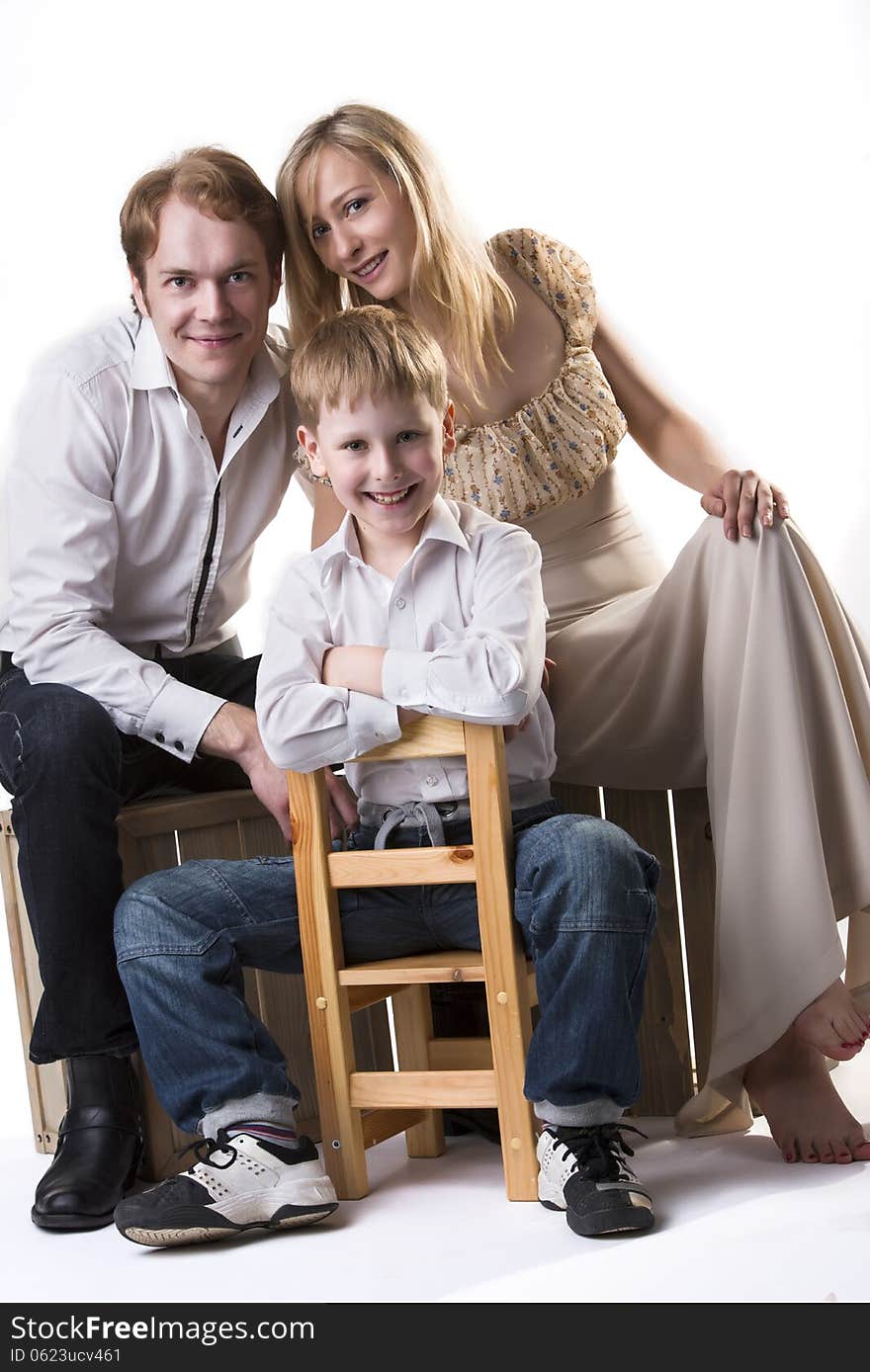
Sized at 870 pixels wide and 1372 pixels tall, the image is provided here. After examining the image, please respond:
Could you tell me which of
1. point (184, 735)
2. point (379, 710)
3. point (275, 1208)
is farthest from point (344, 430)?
point (275, 1208)

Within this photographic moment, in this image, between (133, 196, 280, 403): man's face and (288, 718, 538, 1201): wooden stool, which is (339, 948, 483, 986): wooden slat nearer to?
(288, 718, 538, 1201): wooden stool

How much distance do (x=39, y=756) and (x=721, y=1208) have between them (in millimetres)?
906

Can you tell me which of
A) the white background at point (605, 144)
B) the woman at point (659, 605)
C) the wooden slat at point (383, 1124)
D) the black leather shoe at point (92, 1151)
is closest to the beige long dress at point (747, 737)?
the woman at point (659, 605)

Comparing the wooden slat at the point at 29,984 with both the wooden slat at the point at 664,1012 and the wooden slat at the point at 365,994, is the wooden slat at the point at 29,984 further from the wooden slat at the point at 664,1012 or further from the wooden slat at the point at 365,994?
the wooden slat at the point at 664,1012

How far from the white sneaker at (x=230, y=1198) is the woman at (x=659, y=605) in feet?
1.61

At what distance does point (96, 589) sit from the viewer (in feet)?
6.83

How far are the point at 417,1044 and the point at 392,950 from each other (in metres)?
0.18

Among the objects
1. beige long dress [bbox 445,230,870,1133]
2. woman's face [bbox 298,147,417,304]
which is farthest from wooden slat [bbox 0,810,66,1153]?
woman's face [bbox 298,147,417,304]

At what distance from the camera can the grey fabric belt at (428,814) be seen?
176 centimetres

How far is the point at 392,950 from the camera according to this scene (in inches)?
71.2

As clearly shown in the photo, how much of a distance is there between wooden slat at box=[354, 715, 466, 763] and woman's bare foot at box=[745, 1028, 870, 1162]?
0.52 meters

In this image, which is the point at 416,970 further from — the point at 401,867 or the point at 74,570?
the point at 74,570

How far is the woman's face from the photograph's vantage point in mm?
2119

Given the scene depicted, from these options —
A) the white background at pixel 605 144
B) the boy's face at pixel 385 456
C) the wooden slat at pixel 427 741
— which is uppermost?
the white background at pixel 605 144
